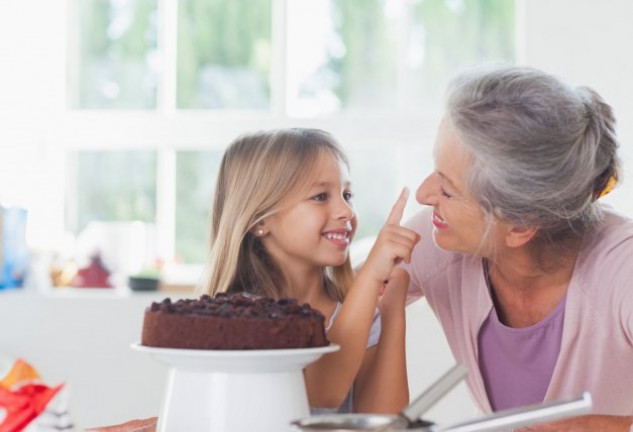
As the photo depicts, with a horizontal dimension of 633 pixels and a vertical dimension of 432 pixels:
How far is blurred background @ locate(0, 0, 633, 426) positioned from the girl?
1532mm

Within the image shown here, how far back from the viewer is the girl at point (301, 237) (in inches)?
61.7

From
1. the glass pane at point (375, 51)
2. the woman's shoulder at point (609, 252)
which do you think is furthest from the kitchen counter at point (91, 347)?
the woman's shoulder at point (609, 252)

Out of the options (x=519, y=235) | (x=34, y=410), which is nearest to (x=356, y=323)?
(x=519, y=235)

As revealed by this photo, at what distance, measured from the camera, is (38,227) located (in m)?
3.66

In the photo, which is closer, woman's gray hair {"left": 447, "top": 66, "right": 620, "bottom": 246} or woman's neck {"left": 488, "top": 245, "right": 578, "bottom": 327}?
woman's gray hair {"left": 447, "top": 66, "right": 620, "bottom": 246}

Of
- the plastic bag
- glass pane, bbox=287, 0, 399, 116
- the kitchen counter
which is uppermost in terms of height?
glass pane, bbox=287, 0, 399, 116

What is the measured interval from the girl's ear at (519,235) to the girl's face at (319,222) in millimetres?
271

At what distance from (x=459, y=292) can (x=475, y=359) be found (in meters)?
0.13

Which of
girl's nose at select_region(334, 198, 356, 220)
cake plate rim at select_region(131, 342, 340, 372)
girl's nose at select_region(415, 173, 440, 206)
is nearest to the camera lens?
cake plate rim at select_region(131, 342, 340, 372)

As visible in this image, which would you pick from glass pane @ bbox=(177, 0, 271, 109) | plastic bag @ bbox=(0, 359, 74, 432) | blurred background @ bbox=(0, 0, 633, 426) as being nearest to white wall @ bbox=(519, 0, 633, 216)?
blurred background @ bbox=(0, 0, 633, 426)

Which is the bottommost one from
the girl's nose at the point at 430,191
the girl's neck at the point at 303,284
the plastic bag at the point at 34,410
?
the girl's neck at the point at 303,284

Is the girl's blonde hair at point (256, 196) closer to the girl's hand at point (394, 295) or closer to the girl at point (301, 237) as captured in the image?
the girl at point (301, 237)

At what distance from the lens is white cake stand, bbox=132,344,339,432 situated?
926mm

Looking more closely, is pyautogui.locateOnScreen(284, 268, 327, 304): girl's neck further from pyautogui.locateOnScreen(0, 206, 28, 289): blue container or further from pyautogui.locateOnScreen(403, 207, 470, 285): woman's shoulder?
pyautogui.locateOnScreen(0, 206, 28, 289): blue container
